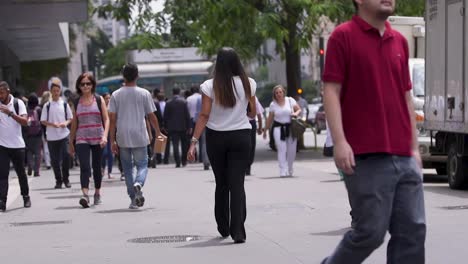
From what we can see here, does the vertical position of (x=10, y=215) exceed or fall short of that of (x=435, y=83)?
it falls short

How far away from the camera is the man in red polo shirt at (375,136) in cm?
595

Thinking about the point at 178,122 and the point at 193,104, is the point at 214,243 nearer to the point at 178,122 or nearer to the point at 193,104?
the point at 193,104

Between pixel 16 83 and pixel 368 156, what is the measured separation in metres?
36.7

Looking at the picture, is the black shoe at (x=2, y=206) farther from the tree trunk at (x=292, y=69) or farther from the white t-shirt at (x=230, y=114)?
the tree trunk at (x=292, y=69)

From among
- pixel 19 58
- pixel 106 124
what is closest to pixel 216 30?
pixel 106 124

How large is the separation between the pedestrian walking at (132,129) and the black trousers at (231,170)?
3.57 m

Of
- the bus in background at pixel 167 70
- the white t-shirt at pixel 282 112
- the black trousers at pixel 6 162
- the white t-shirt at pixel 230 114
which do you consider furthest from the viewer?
the bus in background at pixel 167 70

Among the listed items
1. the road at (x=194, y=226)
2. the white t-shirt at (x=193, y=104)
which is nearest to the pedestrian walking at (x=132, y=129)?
the road at (x=194, y=226)

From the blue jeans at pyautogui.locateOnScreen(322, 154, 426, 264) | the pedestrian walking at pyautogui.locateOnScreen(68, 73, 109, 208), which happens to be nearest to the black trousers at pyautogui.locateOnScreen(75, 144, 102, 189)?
the pedestrian walking at pyautogui.locateOnScreen(68, 73, 109, 208)

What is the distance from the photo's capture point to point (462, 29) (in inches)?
624

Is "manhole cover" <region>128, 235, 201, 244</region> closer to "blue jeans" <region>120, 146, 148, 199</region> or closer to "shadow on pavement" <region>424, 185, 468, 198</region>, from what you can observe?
"blue jeans" <region>120, 146, 148, 199</region>

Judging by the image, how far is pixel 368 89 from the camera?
6.01 meters

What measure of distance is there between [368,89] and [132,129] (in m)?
8.26

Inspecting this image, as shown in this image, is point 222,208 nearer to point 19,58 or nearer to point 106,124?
point 106,124
